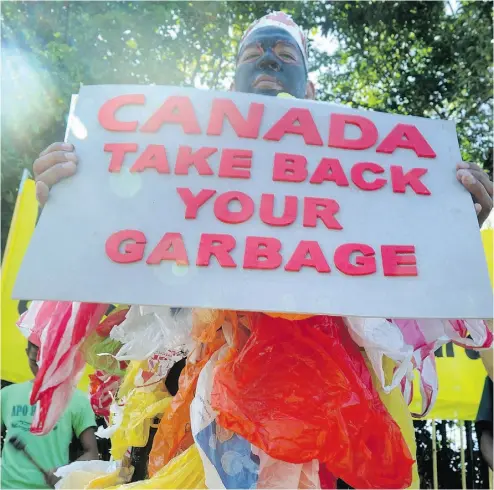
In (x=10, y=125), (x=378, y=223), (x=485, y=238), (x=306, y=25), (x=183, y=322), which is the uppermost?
(x=306, y=25)

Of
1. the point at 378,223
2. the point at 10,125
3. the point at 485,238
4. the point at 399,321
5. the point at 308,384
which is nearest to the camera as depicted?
the point at 308,384

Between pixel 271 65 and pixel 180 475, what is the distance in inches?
44.6

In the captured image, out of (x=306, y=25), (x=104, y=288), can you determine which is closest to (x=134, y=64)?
(x=306, y=25)

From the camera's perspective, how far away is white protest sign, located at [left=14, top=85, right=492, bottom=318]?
107 centimetres

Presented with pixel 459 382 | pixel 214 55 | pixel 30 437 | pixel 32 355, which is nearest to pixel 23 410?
pixel 30 437

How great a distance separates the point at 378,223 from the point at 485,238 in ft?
8.17

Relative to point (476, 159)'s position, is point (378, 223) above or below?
below

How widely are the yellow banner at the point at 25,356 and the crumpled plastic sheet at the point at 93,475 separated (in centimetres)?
166

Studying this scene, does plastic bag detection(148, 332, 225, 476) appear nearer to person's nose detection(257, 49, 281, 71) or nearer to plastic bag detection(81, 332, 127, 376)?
plastic bag detection(81, 332, 127, 376)

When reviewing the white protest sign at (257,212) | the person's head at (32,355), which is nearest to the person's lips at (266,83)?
the white protest sign at (257,212)

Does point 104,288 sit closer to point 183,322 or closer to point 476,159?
point 183,322

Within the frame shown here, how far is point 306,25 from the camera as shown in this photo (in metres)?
5.71

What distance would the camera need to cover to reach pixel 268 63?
163 cm

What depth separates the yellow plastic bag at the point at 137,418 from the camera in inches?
48.5
